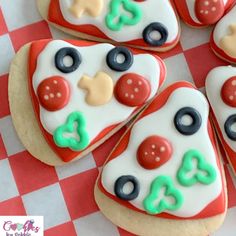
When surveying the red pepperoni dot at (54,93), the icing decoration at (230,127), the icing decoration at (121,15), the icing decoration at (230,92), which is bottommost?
the icing decoration at (230,127)

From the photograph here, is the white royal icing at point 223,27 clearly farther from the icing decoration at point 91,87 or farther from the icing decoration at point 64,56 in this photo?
the icing decoration at point 64,56

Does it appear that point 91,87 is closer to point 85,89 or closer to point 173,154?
point 85,89

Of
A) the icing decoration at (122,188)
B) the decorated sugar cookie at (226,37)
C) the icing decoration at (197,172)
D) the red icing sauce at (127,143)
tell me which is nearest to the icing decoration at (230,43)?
the decorated sugar cookie at (226,37)

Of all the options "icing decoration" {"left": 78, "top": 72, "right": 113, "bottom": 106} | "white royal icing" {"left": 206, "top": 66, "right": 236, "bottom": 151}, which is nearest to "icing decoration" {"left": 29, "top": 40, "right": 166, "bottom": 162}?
"icing decoration" {"left": 78, "top": 72, "right": 113, "bottom": 106}

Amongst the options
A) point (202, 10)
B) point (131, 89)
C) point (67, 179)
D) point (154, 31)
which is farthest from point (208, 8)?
point (67, 179)

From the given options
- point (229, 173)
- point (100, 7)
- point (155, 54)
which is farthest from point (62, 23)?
point (229, 173)

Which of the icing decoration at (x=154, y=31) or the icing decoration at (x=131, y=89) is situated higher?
the icing decoration at (x=154, y=31)

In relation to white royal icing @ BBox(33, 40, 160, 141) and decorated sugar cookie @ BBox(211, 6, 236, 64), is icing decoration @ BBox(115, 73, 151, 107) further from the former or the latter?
decorated sugar cookie @ BBox(211, 6, 236, 64)
